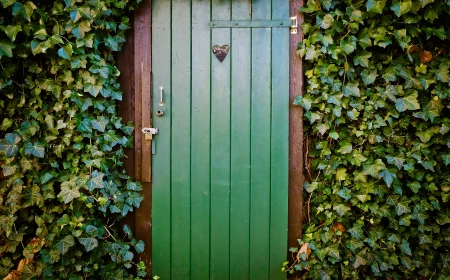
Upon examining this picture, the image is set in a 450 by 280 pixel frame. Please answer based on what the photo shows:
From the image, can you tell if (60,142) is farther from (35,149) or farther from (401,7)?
(401,7)

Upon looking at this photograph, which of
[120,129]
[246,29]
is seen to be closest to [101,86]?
[120,129]

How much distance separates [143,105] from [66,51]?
570mm

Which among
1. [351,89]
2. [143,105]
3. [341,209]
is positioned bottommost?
[341,209]

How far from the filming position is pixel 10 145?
6.19 ft

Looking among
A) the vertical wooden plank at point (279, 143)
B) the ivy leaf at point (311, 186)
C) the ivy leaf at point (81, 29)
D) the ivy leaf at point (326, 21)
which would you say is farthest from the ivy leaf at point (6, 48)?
the ivy leaf at point (311, 186)

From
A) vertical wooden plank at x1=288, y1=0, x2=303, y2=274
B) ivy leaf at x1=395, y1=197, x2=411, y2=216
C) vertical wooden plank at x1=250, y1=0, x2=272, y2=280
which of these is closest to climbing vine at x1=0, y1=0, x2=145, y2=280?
vertical wooden plank at x1=250, y1=0, x2=272, y2=280

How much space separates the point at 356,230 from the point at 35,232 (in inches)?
85.5

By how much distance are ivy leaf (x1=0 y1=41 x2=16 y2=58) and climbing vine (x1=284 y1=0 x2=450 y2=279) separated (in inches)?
71.7

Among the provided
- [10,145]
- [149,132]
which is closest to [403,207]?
[149,132]

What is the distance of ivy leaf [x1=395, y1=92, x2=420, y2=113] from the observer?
1974 mm

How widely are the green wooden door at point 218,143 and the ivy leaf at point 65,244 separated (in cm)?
53

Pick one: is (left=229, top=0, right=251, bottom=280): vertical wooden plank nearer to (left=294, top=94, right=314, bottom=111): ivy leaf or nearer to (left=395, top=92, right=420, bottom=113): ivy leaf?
(left=294, top=94, right=314, bottom=111): ivy leaf

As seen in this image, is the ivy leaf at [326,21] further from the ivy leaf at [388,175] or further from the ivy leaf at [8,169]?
the ivy leaf at [8,169]

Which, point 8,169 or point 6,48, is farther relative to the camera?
point 8,169
